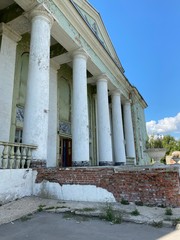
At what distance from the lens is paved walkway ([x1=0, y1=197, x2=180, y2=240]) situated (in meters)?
3.66

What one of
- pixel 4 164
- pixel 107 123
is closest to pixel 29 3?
pixel 4 164

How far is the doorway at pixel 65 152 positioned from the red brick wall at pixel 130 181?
248 inches

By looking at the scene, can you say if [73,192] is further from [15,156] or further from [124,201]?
[15,156]

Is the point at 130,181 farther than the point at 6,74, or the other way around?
the point at 6,74

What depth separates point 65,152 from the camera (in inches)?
514

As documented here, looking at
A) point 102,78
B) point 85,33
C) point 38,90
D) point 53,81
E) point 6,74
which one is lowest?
point 38,90

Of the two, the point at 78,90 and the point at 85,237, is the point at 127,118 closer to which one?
the point at 78,90

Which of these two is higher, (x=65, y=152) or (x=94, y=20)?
(x=94, y=20)

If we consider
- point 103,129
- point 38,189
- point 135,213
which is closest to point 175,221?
point 135,213

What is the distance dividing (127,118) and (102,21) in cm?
859

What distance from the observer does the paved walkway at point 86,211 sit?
366cm

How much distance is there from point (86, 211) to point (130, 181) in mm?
1418

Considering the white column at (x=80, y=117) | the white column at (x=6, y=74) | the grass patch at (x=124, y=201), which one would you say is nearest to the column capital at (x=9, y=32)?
the white column at (x=6, y=74)

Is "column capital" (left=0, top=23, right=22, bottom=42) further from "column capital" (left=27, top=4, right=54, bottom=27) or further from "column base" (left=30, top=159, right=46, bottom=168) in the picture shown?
"column base" (left=30, top=159, right=46, bottom=168)
